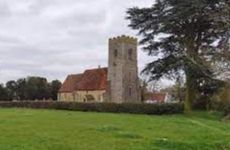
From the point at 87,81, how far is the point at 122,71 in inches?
599

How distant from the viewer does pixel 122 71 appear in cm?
8369

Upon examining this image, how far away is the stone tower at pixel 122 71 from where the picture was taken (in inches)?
3295

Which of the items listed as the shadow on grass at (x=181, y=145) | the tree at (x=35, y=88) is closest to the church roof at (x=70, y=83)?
the tree at (x=35, y=88)

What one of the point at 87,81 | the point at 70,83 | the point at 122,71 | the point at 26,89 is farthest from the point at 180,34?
the point at 26,89

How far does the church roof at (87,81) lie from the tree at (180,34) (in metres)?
34.5

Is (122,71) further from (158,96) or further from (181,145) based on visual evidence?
(181,145)

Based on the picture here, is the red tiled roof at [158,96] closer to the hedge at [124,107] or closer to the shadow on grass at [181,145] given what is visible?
the hedge at [124,107]

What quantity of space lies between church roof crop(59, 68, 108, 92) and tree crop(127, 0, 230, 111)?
34.5 metres

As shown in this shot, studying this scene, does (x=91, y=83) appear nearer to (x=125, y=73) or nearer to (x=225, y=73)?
(x=125, y=73)

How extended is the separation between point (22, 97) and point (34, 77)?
520cm

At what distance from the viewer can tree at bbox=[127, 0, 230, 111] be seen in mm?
50156

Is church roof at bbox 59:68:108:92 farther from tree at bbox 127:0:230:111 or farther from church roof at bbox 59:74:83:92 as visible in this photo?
tree at bbox 127:0:230:111

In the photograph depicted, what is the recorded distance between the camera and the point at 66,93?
103 metres

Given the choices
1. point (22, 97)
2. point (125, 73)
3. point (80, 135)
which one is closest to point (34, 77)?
point (22, 97)
